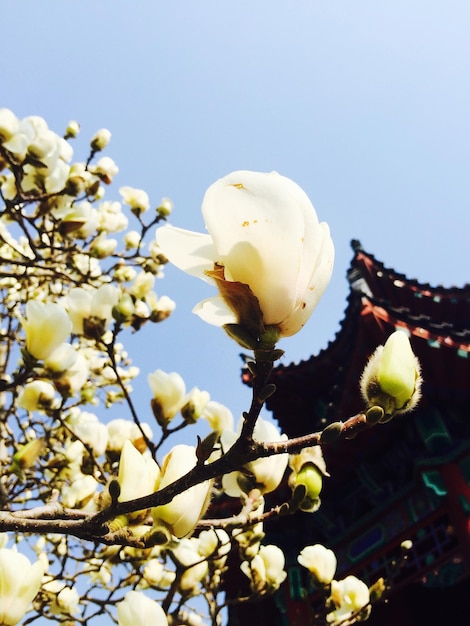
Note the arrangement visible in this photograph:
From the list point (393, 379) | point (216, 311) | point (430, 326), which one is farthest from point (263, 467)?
point (430, 326)

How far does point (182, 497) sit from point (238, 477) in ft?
1.41

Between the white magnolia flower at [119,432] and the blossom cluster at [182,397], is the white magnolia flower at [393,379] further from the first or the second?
the white magnolia flower at [119,432]

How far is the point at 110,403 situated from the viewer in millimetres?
6066

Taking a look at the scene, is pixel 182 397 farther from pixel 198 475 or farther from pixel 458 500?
pixel 458 500

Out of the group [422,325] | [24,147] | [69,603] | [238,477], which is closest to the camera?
[238,477]

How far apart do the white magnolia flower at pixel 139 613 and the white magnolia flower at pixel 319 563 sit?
41.4 inches

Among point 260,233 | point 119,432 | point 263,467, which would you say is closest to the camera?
point 260,233

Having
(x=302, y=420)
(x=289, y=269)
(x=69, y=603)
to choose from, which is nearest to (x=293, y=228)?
(x=289, y=269)

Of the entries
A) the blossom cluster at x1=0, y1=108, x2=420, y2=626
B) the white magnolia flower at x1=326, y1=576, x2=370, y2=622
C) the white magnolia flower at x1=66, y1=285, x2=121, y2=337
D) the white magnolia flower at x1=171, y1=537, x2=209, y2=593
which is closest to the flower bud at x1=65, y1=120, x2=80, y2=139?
the blossom cluster at x1=0, y1=108, x2=420, y2=626

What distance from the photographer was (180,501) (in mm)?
1117

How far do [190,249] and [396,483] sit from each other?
411cm

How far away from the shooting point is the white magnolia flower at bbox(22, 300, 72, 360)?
175 centimetres

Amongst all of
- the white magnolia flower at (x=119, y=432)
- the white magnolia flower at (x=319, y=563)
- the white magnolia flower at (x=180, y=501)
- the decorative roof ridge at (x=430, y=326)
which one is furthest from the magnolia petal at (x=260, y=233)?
the decorative roof ridge at (x=430, y=326)

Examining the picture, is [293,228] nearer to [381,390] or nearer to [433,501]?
[381,390]
